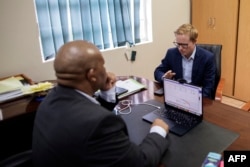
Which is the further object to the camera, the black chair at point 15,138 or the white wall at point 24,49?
the white wall at point 24,49

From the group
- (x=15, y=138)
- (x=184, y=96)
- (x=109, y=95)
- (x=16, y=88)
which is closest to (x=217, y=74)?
(x=184, y=96)

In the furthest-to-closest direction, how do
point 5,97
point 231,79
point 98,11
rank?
point 231,79, point 98,11, point 5,97

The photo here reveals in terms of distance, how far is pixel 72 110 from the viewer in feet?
3.05

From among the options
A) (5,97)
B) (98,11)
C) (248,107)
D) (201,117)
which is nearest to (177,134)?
(201,117)

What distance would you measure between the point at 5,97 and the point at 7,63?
56 cm

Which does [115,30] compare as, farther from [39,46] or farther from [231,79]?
[231,79]

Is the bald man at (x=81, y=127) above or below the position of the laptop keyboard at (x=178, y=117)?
above

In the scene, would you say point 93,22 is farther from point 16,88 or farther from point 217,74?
point 217,74

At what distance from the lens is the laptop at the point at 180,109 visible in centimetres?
133

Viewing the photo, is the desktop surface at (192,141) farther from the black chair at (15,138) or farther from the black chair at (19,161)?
the black chair at (15,138)

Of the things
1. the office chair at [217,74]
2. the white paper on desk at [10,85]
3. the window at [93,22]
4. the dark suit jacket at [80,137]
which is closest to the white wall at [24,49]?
the window at [93,22]

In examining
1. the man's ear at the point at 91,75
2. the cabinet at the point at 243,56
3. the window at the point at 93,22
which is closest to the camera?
the man's ear at the point at 91,75

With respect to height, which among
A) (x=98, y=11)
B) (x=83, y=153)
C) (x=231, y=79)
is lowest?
(x=231, y=79)

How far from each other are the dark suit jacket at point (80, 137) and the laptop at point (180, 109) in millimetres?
380
